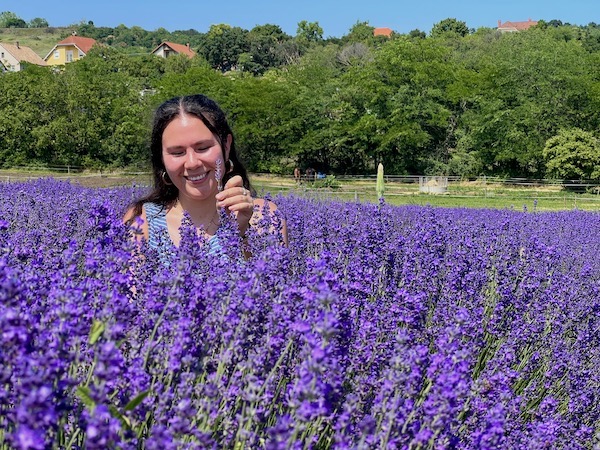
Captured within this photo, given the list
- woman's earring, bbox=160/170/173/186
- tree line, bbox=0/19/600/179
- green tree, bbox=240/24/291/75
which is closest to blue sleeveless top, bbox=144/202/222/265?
woman's earring, bbox=160/170/173/186

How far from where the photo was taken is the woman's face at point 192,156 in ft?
8.81

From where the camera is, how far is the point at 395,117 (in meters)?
32.2

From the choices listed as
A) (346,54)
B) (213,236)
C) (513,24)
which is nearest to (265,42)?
(346,54)

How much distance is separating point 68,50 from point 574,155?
2747 inches

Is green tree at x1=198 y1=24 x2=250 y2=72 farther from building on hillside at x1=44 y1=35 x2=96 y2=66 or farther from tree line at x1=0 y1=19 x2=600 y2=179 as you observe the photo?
tree line at x1=0 y1=19 x2=600 y2=179

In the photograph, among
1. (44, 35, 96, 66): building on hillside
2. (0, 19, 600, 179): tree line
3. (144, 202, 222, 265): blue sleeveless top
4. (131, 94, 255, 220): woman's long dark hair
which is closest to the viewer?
(144, 202, 222, 265): blue sleeveless top

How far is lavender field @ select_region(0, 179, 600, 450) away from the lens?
1.00m

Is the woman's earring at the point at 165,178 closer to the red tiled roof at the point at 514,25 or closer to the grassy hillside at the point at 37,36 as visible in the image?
the grassy hillside at the point at 37,36

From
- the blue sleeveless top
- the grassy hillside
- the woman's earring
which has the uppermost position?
the grassy hillside

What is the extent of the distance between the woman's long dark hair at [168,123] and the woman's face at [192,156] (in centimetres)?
7

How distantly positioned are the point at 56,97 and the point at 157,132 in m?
31.9

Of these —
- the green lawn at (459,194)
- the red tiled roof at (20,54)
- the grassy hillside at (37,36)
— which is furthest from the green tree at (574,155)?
the grassy hillside at (37,36)

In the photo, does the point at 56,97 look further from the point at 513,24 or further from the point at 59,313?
the point at 513,24

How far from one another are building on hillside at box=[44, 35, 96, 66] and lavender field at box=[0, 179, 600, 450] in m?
83.7
